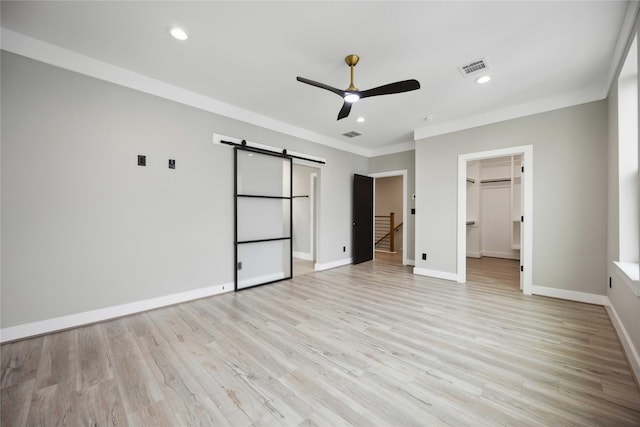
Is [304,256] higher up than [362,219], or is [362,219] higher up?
[362,219]

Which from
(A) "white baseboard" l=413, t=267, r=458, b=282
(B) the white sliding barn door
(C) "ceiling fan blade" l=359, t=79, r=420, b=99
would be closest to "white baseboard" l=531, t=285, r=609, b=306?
(A) "white baseboard" l=413, t=267, r=458, b=282

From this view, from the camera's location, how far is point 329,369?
1857 millimetres

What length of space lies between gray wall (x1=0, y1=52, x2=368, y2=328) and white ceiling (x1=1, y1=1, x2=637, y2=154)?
0.43m

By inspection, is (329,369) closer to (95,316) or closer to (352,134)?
(95,316)

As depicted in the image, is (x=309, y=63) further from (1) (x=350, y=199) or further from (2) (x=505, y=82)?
(1) (x=350, y=199)

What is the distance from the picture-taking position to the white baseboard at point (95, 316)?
226cm

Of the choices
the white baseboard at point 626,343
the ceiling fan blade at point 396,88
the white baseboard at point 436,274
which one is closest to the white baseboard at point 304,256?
the white baseboard at point 436,274

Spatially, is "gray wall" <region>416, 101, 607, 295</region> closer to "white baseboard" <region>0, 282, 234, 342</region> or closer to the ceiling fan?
the ceiling fan

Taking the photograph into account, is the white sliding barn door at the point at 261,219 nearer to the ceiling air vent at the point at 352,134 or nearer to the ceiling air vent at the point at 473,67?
the ceiling air vent at the point at 352,134

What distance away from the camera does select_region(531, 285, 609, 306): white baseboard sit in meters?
3.14

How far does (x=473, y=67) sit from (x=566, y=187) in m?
2.23

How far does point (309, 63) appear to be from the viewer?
2656mm

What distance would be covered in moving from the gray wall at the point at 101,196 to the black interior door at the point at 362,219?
123 inches

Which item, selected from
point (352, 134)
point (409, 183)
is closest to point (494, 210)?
point (409, 183)
